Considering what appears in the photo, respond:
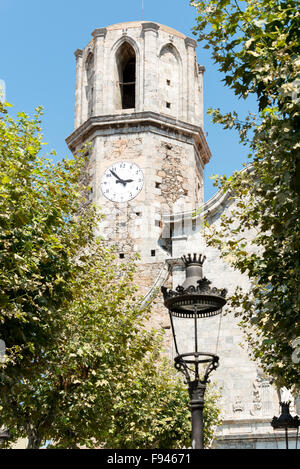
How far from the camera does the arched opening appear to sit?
33531 millimetres

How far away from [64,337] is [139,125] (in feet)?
54.9

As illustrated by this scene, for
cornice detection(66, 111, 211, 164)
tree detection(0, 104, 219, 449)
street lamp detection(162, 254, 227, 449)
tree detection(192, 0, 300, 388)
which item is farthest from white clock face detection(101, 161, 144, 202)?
street lamp detection(162, 254, 227, 449)

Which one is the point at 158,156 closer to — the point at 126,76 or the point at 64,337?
the point at 126,76

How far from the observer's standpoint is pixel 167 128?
3150 cm

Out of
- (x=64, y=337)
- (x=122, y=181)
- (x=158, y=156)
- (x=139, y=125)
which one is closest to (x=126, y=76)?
(x=139, y=125)

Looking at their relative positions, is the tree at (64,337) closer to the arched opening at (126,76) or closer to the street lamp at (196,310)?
the street lamp at (196,310)

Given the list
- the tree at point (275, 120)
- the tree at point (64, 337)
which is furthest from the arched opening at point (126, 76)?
the tree at point (275, 120)

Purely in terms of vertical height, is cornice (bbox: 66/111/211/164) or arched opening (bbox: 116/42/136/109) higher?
arched opening (bbox: 116/42/136/109)

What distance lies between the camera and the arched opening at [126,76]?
33.5 meters

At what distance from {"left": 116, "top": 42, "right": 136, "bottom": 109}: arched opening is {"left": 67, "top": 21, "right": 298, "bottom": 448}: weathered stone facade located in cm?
5

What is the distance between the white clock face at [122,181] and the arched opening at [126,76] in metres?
3.68

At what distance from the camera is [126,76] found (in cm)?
3481

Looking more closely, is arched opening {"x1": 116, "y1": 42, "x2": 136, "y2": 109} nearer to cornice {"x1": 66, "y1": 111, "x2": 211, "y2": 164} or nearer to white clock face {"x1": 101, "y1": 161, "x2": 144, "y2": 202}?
cornice {"x1": 66, "y1": 111, "x2": 211, "y2": 164}
